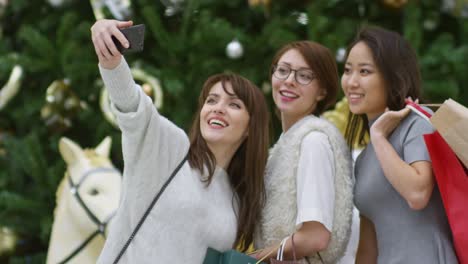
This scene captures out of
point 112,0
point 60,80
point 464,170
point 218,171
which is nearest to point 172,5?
point 112,0

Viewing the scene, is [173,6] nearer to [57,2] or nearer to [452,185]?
[57,2]

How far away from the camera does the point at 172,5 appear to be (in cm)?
477

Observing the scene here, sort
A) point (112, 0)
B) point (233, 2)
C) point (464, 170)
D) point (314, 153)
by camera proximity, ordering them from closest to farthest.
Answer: point (464, 170)
point (314, 153)
point (112, 0)
point (233, 2)

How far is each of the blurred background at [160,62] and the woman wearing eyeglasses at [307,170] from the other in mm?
1551

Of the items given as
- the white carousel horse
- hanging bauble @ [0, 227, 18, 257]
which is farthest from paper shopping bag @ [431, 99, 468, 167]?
hanging bauble @ [0, 227, 18, 257]

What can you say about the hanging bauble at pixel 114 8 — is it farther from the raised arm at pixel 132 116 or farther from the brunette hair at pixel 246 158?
the raised arm at pixel 132 116

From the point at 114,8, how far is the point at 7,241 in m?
1.42

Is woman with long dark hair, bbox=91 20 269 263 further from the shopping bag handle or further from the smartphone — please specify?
the shopping bag handle

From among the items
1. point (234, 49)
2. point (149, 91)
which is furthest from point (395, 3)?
point (149, 91)

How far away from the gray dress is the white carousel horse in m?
1.53

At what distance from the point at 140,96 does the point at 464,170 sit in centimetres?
90

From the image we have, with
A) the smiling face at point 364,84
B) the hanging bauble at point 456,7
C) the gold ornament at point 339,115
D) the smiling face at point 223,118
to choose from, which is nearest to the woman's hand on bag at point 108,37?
the smiling face at point 223,118

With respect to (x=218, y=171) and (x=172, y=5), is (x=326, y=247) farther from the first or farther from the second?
(x=172, y=5)

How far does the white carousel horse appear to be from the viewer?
3.71 meters
